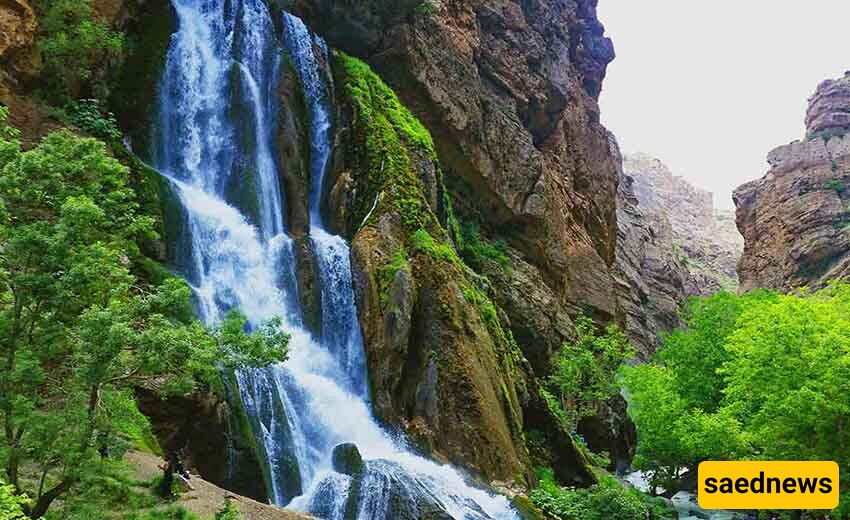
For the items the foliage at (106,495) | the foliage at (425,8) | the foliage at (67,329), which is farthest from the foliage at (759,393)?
the foliage at (425,8)

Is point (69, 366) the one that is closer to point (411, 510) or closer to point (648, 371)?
point (411, 510)

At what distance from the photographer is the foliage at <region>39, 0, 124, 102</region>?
20.3 metres

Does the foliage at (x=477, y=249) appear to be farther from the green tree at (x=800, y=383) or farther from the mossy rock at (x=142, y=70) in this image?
the mossy rock at (x=142, y=70)

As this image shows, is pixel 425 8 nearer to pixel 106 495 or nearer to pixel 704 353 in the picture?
pixel 704 353

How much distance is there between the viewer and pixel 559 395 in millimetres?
35781

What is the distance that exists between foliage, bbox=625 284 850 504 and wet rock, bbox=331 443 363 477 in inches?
464

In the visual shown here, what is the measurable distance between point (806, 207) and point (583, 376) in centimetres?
3910

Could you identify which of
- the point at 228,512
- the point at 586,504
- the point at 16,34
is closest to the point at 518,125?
the point at 586,504

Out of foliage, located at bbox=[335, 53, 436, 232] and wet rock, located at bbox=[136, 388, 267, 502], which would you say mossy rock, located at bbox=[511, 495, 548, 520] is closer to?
wet rock, located at bbox=[136, 388, 267, 502]

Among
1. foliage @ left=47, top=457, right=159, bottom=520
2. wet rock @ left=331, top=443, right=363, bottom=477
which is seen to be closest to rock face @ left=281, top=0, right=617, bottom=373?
wet rock @ left=331, top=443, right=363, bottom=477

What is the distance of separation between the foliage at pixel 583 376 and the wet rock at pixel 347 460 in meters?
16.7

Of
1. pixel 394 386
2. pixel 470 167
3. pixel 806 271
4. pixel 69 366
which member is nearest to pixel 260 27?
pixel 470 167

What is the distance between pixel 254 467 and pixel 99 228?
7741 mm

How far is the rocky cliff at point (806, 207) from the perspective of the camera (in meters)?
58.1
